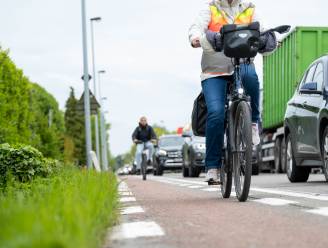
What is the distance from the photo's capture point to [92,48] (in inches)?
2301

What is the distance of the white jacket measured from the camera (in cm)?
828

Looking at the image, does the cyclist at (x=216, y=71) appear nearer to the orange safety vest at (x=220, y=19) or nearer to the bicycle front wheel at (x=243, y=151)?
the orange safety vest at (x=220, y=19)

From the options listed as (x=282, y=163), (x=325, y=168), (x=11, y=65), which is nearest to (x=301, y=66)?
(x=282, y=163)

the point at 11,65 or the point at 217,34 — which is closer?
the point at 217,34

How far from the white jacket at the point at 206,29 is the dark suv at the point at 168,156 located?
23.3 m

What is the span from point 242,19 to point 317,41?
1333 cm

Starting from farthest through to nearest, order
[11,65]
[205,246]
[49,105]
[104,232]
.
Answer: [49,105]
[11,65]
[104,232]
[205,246]

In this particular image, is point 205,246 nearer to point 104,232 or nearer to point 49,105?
point 104,232

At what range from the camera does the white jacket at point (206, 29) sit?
8281mm

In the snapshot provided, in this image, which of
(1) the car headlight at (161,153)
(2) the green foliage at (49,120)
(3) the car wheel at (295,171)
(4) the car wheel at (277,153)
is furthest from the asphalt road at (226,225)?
(2) the green foliage at (49,120)

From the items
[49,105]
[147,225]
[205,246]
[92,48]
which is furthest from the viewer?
[49,105]

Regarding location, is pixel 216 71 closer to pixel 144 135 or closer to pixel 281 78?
pixel 144 135

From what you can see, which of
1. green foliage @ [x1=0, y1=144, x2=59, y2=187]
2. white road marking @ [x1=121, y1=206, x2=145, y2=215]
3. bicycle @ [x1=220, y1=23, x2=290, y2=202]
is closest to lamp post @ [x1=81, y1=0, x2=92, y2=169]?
green foliage @ [x1=0, y1=144, x2=59, y2=187]

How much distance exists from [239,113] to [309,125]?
4478 millimetres
